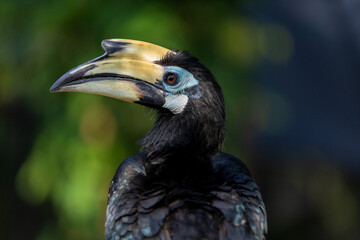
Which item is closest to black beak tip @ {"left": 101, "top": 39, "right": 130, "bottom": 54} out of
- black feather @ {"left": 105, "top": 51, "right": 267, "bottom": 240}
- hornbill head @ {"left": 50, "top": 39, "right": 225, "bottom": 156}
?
hornbill head @ {"left": 50, "top": 39, "right": 225, "bottom": 156}

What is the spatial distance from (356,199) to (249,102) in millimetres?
1536

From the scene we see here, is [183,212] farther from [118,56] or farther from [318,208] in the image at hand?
[318,208]

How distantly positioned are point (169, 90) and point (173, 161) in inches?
13.1

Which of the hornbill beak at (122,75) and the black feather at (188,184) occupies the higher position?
A: the hornbill beak at (122,75)

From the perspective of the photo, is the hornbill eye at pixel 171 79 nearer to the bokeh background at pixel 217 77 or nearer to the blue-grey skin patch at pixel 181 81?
the blue-grey skin patch at pixel 181 81

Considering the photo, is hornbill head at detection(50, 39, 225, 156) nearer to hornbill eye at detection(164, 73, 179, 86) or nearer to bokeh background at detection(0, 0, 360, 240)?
hornbill eye at detection(164, 73, 179, 86)

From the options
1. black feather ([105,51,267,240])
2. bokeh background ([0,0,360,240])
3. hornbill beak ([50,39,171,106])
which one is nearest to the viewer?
black feather ([105,51,267,240])

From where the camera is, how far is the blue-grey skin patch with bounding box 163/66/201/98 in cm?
266

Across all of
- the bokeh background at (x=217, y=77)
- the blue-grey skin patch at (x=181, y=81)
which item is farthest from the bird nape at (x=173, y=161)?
the bokeh background at (x=217, y=77)

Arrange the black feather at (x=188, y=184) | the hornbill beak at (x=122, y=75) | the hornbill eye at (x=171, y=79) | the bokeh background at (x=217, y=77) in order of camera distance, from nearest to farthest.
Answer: the black feather at (x=188, y=184)
the hornbill beak at (x=122, y=75)
the hornbill eye at (x=171, y=79)
the bokeh background at (x=217, y=77)

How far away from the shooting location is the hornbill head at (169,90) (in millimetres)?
2594

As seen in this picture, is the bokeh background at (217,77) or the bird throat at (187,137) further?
the bokeh background at (217,77)

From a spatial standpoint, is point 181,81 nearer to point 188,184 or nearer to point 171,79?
point 171,79

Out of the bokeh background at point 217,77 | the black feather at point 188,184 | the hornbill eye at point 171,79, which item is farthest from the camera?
the bokeh background at point 217,77
